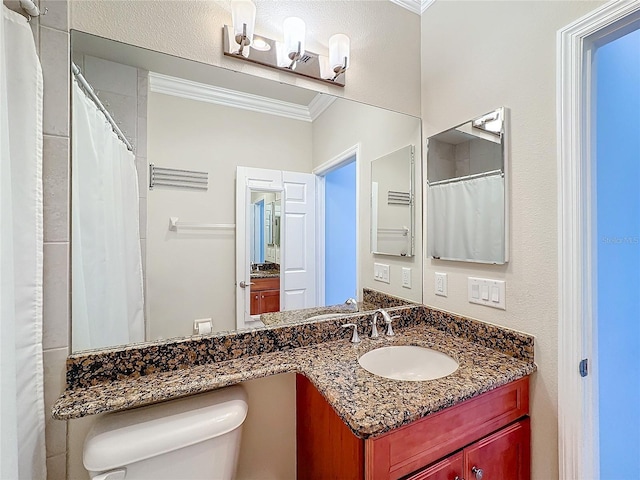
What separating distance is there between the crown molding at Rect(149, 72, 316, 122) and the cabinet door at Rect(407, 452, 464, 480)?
1.38 m

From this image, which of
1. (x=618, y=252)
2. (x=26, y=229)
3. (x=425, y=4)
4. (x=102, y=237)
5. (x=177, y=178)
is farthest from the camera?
(x=425, y=4)

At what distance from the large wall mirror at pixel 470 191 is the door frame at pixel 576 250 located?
209 millimetres

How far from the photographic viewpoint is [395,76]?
61.4 inches

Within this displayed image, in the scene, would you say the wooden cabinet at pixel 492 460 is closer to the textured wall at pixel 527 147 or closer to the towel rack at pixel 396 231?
the textured wall at pixel 527 147

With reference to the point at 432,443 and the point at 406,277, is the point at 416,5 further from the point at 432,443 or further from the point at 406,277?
the point at 432,443

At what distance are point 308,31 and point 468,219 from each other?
1110 mm

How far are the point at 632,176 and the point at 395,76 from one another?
123 cm

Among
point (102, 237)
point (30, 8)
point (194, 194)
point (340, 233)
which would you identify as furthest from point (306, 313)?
point (30, 8)

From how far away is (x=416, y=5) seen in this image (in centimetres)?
160

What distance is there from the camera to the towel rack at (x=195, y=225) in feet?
3.72

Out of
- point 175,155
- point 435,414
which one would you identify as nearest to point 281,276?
point 175,155

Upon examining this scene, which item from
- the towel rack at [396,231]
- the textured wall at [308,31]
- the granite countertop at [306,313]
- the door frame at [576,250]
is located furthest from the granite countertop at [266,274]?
the door frame at [576,250]

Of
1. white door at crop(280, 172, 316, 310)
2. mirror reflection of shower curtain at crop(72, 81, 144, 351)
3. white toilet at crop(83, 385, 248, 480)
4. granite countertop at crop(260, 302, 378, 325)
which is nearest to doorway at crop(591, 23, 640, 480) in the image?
granite countertop at crop(260, 302, 378, 325)

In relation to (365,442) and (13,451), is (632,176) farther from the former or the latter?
(13,451)
